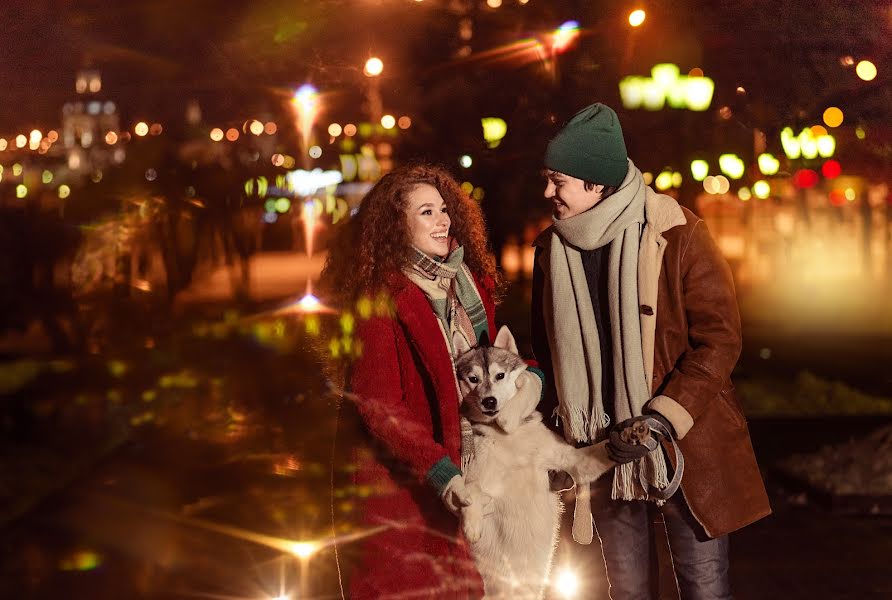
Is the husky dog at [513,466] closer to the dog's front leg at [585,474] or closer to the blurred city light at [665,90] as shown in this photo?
the dog's front leg at [585,474]

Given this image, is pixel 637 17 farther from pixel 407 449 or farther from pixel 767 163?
pixel 407 449

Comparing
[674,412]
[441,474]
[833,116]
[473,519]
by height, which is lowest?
[473,519]

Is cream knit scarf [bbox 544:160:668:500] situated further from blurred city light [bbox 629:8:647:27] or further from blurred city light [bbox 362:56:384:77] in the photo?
blurred city light [bbox 362:56:384:77]

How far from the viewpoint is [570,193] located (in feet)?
12.4

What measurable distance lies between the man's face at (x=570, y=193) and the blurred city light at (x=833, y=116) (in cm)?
511

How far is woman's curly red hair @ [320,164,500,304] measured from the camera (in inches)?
154

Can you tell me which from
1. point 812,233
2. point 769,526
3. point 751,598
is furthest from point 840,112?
point 812,233

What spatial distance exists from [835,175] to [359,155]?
232 inches

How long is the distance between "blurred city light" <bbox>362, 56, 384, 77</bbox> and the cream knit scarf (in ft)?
20.5

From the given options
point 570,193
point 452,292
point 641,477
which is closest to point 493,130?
point 452,292

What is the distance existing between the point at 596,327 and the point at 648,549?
0.77 meters

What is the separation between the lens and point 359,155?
14.3 meters

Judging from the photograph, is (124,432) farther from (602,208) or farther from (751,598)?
(602,208)

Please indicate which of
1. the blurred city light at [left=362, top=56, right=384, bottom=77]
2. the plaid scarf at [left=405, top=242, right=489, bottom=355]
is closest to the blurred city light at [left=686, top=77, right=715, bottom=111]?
the blurred city light at [left=362, top=56, right=384, bottom=77]
